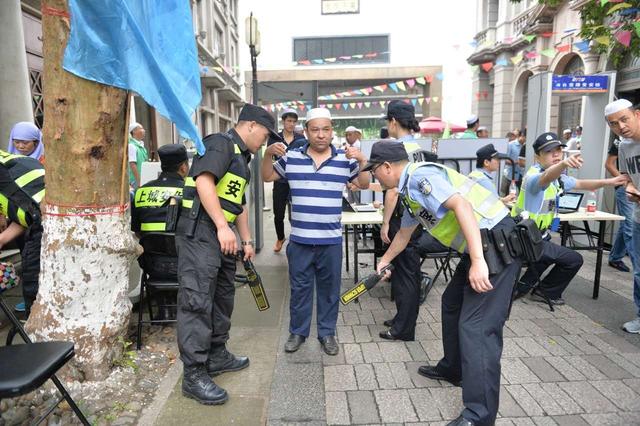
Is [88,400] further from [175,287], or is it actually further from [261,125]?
[261,125]

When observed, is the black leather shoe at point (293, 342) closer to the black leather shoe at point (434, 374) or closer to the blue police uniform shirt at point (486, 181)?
the black leather shoe at point (434, 374)

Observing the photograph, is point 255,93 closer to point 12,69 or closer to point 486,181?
point 12,69

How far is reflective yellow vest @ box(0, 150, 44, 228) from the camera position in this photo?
3061 mm

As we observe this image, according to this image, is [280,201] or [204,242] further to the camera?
[280,201]

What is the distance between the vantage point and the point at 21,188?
307cm

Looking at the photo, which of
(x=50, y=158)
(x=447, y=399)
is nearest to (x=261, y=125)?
(x=50, y=158)

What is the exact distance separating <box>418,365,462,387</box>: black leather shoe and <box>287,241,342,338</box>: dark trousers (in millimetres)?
748

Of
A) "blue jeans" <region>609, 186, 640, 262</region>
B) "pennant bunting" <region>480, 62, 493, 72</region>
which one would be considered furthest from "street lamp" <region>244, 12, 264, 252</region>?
"pennant bunting" <region>480, 62, 493, 72</region>

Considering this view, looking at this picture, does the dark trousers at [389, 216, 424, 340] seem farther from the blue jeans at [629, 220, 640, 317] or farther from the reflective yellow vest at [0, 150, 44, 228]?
the reflective yellow vest at [0, 150, 44, 228]

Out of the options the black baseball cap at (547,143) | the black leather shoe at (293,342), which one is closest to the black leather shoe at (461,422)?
the black leather shoe at (293,342)

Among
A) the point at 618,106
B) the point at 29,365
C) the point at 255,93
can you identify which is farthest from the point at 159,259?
the point at 618,106

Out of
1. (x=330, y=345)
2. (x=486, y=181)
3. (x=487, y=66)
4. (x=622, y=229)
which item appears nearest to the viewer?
(x=330, y=345)

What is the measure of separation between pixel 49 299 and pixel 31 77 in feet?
18.0

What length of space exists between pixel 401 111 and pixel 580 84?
14.0 feet
